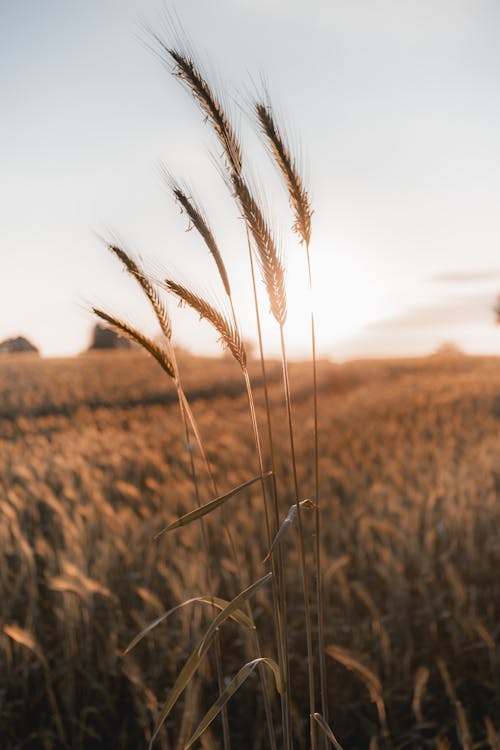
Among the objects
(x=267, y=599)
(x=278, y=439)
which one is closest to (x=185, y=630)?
(x=267, y=599)

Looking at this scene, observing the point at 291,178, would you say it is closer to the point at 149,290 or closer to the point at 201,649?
the point at 149,290

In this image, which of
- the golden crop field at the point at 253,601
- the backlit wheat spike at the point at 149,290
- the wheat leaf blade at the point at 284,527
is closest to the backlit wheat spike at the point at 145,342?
the backlit wheat spike at the point at 149,290

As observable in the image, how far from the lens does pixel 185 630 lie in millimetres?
2361

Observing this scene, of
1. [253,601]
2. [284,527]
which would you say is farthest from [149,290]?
[253,601]

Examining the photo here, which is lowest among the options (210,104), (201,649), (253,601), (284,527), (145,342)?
(253,601)

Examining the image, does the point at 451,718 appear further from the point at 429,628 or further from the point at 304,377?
the point at 304,377

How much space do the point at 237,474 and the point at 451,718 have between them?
3095mm

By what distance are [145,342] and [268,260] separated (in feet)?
0.85

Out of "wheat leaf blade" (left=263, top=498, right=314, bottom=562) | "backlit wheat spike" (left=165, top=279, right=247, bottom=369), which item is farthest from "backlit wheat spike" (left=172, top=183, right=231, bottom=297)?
"wheat leaf blade" (left=263, top=498, right=314, bottom=562)

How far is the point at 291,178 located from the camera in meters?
0.92

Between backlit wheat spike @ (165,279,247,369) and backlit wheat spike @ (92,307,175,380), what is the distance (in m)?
0.12

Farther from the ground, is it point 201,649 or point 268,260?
point 268,260

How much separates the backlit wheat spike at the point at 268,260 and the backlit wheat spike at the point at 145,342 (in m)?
0.22

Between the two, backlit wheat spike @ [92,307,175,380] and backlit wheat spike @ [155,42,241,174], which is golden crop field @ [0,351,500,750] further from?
backlit wheat spike @ [155,42,241,174]
